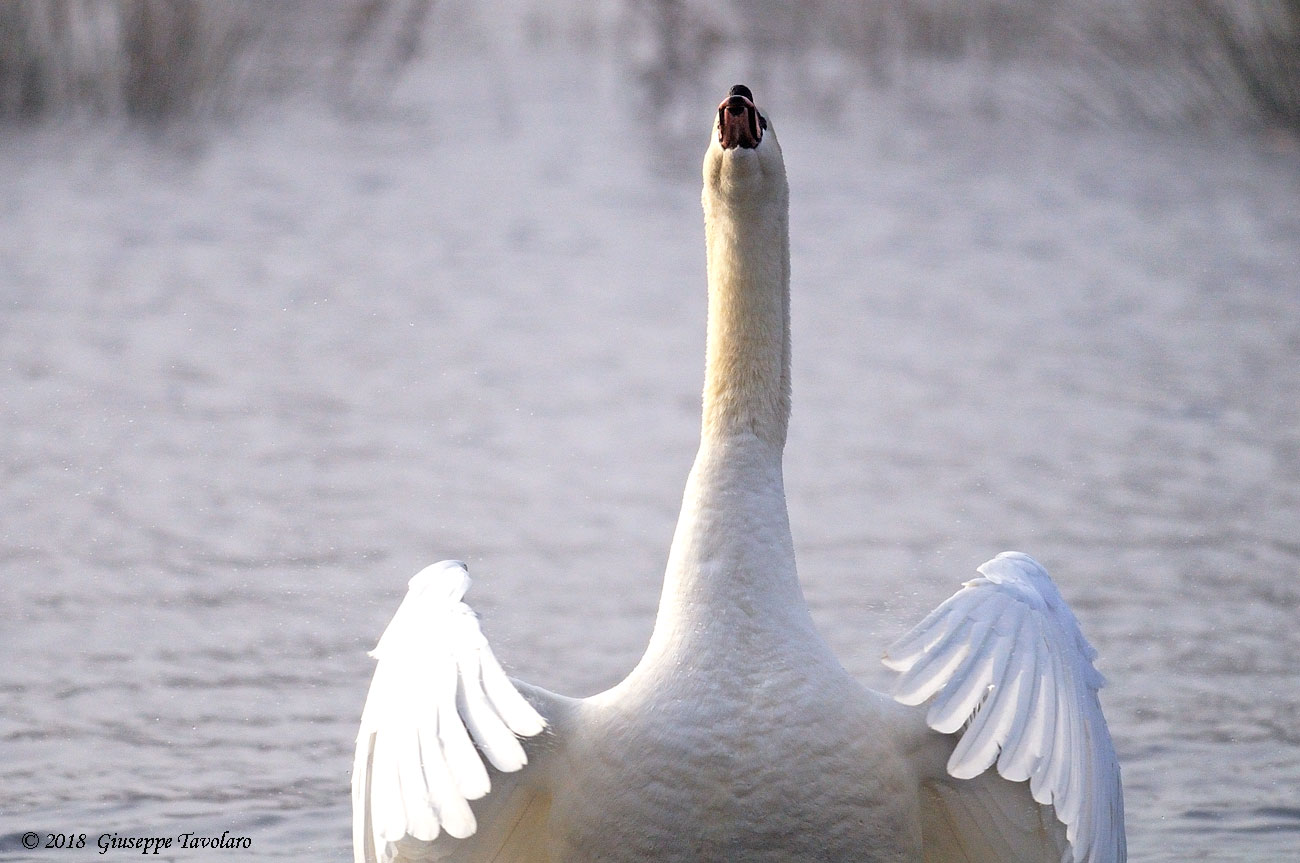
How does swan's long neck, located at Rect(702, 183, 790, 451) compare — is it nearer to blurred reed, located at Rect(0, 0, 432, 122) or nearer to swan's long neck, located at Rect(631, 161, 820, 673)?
swan's long neck, located at Rect(631, 161, 820, 673)

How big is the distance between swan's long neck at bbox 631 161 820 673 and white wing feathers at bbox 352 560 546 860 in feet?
1.22

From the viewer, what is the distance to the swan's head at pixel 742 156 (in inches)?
118

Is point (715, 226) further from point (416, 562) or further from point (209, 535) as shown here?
point (209, 535)

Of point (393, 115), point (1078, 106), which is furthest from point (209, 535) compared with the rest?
point (1078, 106)

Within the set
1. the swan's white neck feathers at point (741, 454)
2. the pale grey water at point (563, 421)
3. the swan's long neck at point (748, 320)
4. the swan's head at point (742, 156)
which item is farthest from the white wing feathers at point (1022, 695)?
the pale grey water at point (563, 421)

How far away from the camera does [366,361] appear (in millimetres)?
7473

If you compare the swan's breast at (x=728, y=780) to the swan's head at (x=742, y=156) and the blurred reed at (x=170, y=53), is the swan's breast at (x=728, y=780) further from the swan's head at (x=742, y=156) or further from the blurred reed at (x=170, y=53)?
the blurred reed at (x=170, y=53)

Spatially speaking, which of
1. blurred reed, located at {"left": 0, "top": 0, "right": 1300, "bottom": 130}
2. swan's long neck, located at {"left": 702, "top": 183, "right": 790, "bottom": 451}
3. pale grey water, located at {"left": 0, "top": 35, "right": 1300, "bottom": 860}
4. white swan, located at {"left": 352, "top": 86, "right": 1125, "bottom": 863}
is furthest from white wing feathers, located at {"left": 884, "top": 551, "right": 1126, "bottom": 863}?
blurred reed, located at {"left": 0, "top": 0, "right": 1300, "bottom": 130}

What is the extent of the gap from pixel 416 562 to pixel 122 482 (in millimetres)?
1202

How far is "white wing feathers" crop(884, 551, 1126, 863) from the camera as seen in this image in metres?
2.62

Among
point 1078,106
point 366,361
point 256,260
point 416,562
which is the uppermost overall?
point 1078,106

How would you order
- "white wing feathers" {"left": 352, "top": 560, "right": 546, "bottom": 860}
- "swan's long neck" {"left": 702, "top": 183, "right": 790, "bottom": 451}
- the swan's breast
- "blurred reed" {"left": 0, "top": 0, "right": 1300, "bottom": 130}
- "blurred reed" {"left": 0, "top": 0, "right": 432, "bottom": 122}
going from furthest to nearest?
"blurred reed" {"left": 0, "top": 0, "right": 1300, "bottom": 130} < "blurred reed" {"left": 0, "top": 0, "right": 432, "bottom": 122} < "swan's long neck" {"left": 702, "top": 183, "right": 790, "bottom": 451} < the swan's breast < "white wing feathers" {"left": 352, "top": 560, "right": 546, "bottom": 860}

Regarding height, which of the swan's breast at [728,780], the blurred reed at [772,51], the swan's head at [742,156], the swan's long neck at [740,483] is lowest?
the swan's breast at [728,780]

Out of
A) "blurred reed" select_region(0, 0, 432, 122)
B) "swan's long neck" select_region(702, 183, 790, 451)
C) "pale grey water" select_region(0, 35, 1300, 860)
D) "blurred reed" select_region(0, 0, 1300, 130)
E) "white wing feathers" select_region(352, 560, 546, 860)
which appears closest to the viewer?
"white wing feathers" select_region(352, 560, 546, 860)
